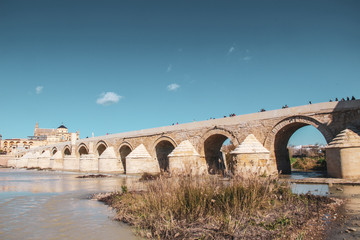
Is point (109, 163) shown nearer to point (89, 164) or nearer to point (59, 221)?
point (89, 164)

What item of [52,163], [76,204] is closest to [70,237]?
[76,204]

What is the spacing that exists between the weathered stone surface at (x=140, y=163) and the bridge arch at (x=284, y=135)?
9051mm

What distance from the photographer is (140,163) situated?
63.4 feet

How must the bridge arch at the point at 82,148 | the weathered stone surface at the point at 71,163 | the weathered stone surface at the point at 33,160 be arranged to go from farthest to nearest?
the weathered stone surface at the point at 33,160 → the bridge arch at the point at 82,148 → the weathered stone surface at the point at 71,163

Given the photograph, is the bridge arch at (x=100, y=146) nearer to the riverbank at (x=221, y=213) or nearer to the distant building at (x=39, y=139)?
the riverbank at (x=221, y=213)

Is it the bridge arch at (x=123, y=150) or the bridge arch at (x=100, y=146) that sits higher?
the bridge arch at (x=100, y=146)

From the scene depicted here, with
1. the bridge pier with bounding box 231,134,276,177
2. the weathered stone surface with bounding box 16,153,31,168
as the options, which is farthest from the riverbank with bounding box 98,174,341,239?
the weathered stone surface with bounding box 16,153,31,168

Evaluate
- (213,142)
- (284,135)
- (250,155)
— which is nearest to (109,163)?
(213,142)

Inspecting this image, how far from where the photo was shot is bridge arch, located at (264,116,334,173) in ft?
40.0

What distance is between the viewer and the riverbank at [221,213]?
12.6 ft

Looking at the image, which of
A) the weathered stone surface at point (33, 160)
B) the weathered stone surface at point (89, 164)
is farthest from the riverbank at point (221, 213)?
the weathered stone surface at point (33, 160)

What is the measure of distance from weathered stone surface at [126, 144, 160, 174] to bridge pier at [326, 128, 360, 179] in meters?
12.3

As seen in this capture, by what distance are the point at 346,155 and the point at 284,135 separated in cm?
443

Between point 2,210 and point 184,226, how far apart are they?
4746 mm
